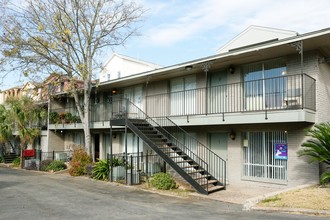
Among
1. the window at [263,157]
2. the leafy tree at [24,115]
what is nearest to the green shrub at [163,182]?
the window at [263,157]

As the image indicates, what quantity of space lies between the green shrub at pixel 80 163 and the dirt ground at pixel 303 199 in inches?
453

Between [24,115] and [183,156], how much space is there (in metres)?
15.7

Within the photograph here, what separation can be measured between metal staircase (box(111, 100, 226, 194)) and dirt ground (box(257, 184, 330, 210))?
2.93 m

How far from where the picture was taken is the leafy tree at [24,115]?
23.5 metres

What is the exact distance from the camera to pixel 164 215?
27.7 ft

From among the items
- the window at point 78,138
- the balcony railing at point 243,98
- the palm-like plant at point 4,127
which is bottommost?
the window at point 78,138

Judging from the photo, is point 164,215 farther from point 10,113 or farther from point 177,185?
point 10,113

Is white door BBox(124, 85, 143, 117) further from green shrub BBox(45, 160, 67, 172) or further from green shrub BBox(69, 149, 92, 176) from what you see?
green shrub BBox(45, 160, 67, 172)

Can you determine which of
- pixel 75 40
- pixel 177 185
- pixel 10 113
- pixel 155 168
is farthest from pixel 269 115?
pixel 10 113

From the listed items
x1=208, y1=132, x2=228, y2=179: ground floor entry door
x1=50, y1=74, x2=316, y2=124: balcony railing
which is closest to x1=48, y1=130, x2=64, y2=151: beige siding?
x1=50, y1=74, x2=316, y2=124: balcony railing

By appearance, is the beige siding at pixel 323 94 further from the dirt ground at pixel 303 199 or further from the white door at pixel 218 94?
the white door at pixel 218 94

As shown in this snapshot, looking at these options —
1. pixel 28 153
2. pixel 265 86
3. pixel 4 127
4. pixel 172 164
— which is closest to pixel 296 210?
pixel 172 164

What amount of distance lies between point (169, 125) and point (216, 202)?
5976 millimetres

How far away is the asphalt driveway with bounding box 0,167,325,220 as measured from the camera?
27.3ft
